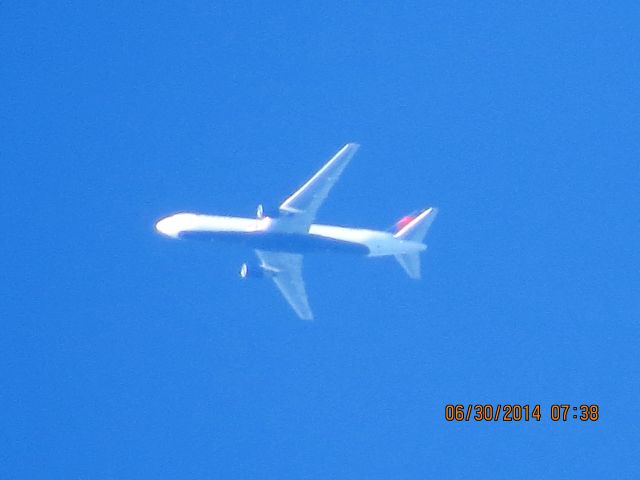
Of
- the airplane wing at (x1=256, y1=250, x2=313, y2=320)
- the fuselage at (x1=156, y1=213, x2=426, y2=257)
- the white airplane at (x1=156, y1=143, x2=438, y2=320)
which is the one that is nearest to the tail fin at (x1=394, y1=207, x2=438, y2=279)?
the white airplane at (x1=156, y1=143, x2=438, y2=320)

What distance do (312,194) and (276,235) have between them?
3.91m

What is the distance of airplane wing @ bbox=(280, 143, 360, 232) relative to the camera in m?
90.2

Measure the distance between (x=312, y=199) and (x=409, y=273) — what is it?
1010cm

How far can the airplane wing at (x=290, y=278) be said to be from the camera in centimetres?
10175

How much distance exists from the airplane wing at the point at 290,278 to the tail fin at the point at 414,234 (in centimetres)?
766

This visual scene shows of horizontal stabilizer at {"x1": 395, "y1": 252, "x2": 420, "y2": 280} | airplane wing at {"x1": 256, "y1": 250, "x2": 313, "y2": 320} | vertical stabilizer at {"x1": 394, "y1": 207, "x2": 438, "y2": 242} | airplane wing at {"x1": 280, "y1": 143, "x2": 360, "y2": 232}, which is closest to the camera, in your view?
airplane wing at {"x1": 280, "y1": 143, "x2": 360, "y2": 232}

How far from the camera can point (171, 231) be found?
96438 mm

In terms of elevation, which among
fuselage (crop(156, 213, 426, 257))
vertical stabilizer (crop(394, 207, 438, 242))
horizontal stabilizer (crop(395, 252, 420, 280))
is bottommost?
fuselage (crop(156, 213, 426, 257))

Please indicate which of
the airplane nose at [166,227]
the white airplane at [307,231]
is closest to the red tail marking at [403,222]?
the white airplane at [307,231]

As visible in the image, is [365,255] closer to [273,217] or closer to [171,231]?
[273,217]

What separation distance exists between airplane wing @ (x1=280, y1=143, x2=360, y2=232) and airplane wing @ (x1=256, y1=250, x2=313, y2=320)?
7.93 m

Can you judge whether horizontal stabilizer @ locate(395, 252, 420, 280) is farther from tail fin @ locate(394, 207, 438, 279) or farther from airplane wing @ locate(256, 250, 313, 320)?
airplane wing @ locate(256, 250, 313, 320)

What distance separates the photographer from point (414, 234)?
99500 millimetres

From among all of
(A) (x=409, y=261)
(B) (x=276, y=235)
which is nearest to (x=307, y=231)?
(B) (x=276, y=235)
